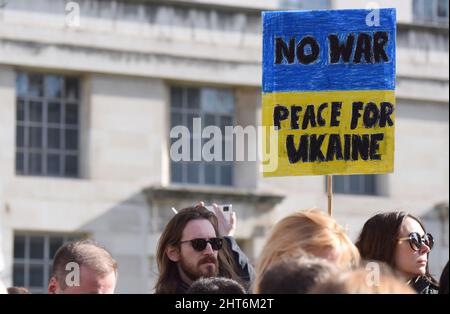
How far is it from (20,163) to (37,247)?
1.14m

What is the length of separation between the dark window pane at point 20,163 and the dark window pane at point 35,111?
50cm

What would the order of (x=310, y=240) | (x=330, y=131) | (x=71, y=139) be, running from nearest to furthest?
(x=310, y=240) → (x=330, y=131) → (x=71, y=139)

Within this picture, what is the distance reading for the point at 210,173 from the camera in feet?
86.3

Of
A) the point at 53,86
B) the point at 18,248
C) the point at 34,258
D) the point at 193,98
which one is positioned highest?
the point at 53,86

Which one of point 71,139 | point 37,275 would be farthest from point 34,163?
point 37,275

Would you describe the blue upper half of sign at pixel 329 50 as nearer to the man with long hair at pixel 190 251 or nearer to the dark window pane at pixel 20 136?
the man with long hair at pixel 190 251

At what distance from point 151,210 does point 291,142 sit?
49.1ft

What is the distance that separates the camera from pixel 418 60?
90.9ft

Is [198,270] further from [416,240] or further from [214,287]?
[214,287]

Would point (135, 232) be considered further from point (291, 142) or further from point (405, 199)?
point (291, 142)

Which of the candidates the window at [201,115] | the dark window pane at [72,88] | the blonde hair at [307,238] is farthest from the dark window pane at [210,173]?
the blonde hair at [307,238]

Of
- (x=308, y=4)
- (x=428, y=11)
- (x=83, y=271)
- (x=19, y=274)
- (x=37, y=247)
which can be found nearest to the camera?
(x=83, y=271)

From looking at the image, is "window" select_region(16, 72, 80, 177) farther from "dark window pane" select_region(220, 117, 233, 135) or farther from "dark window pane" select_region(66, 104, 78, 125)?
"dark window pane" select_region(220, 117, 233, 135)
